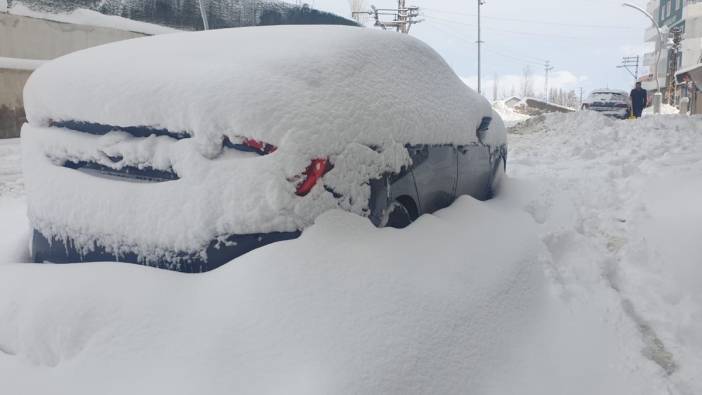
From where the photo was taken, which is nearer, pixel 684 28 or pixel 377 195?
pixel 377 195

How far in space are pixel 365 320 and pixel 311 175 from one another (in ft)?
2.22

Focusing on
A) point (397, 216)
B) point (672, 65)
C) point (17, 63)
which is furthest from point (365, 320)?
point (672, 65)

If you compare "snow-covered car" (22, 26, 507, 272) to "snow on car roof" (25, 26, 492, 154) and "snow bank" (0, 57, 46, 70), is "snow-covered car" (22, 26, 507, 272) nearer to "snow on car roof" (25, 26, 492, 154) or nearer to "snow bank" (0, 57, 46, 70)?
"snow on car roof" (25, 26, 492, 154)

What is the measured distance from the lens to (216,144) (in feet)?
7.46

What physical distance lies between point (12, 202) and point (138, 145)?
4864 mm

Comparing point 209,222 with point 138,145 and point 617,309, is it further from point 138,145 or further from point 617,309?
point 617,309

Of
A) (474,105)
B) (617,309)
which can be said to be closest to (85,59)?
(474,105)

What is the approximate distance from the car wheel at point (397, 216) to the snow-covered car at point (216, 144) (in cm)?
1

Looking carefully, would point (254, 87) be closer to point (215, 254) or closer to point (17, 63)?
point (215, 254)

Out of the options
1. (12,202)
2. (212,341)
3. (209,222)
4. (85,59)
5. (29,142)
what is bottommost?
(12,202)

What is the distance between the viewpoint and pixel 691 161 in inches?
234

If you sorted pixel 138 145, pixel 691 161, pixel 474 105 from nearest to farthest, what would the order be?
pixel 138 145, pixel 474 105, pixel 691 161

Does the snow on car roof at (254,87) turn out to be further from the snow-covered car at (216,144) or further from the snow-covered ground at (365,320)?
the snow-covered ground at (365,320)

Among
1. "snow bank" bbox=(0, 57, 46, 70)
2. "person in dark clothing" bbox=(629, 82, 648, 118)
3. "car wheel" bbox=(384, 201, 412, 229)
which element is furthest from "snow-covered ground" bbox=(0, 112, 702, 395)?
"person in dark clothing" bbox=(629, 82, 648, 118)
